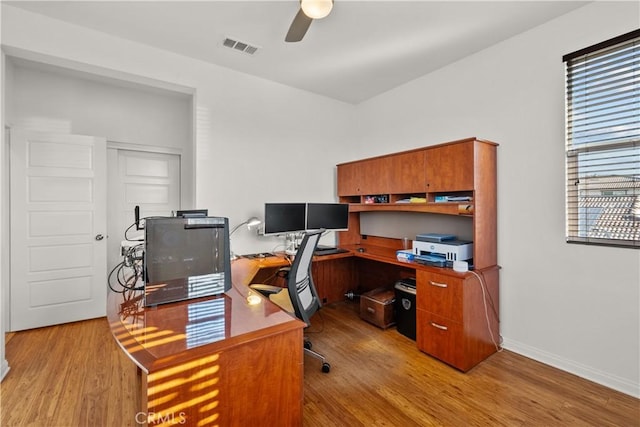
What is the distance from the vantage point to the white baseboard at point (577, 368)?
6.64 ft

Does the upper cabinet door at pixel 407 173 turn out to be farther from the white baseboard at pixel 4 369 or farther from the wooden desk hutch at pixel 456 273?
the white baseboard at pixel 4 369

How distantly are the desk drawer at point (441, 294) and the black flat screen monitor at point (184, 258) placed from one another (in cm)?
167

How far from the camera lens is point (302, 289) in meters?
2.35

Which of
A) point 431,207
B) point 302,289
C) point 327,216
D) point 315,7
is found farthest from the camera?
point 327,216

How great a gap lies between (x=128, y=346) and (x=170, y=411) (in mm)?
302

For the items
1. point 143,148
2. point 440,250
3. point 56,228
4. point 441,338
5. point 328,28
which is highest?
point 328,28

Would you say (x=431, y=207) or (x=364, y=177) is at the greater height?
(x=364, y=177)

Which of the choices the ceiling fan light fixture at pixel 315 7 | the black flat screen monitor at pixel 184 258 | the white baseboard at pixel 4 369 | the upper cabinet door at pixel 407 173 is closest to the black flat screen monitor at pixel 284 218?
the upper cabinet door at pixel 407 173

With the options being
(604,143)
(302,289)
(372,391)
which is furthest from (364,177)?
(372,391)

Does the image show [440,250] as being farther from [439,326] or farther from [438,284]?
[439,326]

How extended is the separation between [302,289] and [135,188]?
8.92 ft

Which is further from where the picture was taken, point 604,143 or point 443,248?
point 443,248

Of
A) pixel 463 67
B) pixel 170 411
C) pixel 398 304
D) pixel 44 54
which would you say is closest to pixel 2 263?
pixel 44 54

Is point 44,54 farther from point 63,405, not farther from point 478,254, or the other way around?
point 478,254
